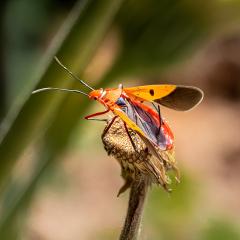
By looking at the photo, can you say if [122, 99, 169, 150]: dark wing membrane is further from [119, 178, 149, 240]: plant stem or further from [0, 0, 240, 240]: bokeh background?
[0, 0, 240, 240]: bokeh background

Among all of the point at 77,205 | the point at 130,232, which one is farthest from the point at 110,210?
the point at 130,232

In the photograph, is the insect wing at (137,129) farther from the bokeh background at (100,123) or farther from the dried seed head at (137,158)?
the bokeh background at (100,123)

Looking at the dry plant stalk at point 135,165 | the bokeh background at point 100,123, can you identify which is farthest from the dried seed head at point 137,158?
the bokeh background at point 100,123

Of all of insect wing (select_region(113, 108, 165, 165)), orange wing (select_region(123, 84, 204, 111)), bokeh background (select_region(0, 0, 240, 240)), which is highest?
orange wing (select_region(123, 84, 204, 111))

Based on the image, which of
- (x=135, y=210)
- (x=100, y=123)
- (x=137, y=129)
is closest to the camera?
(x=137, y=129)

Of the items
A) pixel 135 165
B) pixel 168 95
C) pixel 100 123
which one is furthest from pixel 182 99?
pixel 100 123

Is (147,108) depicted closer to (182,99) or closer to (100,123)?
(182,99)

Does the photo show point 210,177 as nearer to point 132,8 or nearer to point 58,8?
point 58,8

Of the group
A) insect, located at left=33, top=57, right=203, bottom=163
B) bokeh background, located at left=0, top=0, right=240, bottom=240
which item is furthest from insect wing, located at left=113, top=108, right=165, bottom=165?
bokeh background, located at left=0, top=0, right=240, bottom=240
